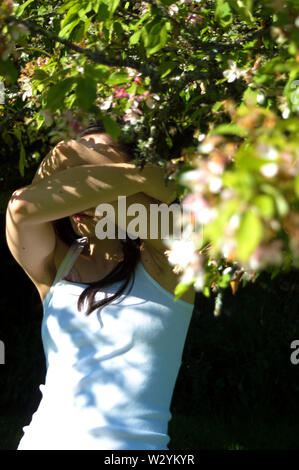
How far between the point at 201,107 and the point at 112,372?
2.47 ft

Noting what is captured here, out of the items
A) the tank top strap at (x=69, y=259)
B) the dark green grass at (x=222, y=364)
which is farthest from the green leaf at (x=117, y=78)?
the dark green grass at (x=222, y=364)

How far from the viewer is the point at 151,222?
6.07 ft

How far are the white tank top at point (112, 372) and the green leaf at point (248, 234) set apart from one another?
3.57 ft

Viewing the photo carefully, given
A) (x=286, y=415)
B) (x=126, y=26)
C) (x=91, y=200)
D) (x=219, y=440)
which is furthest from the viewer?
(x=286, y=415)

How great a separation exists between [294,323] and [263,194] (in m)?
4.51

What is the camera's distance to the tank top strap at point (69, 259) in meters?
2.00

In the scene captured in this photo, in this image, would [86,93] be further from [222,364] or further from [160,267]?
[222,364]

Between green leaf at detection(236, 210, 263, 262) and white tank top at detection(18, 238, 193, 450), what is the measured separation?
109 cm

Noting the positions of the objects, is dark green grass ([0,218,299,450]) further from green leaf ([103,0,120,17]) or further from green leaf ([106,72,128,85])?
green leaf ([106,72,128,85])

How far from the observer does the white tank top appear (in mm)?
1819

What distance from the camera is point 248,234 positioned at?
80cm

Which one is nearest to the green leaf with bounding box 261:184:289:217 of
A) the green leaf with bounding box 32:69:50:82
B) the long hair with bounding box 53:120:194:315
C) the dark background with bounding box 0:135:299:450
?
the long hair with bounding box 53:120:194:315
